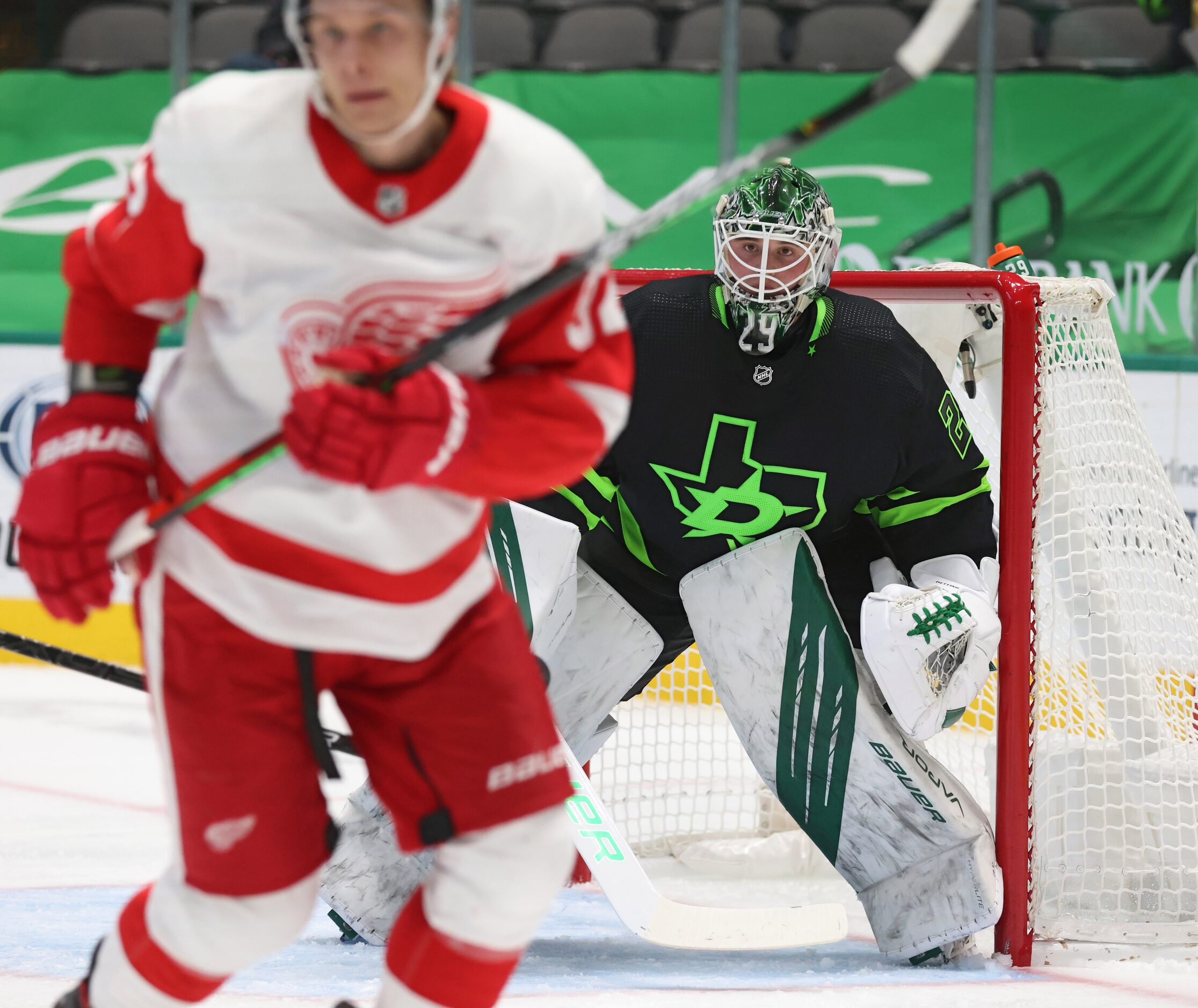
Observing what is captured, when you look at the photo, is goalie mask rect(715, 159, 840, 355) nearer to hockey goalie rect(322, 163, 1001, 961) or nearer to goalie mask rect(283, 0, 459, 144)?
hockey goalie rect(322, 163, 1001, 961)

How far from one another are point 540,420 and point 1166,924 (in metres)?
1.55

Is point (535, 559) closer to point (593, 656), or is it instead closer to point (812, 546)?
point (593, 656)

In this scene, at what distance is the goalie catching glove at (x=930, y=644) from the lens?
88.5 inches

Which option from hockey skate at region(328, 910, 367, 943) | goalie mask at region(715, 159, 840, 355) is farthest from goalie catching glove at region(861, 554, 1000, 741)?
hockey skate at region(328, 910, 367, 943)

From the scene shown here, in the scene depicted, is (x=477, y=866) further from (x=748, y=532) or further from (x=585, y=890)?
(x=585, y=890)

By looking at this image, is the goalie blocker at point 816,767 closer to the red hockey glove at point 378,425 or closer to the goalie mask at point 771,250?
the goalie mask at point 771,250

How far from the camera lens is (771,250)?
87.7 inches

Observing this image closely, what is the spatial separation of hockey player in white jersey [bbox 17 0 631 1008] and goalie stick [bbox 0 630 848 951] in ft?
2.75

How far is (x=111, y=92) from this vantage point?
19.7ft

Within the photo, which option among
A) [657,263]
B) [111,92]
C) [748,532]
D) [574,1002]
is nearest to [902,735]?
[748,532]

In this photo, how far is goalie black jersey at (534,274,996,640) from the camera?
7.50 feet

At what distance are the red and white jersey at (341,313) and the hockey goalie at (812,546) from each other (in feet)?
3.10

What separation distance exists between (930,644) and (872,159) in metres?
3.92

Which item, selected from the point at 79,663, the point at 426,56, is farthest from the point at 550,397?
the point at 79,663
